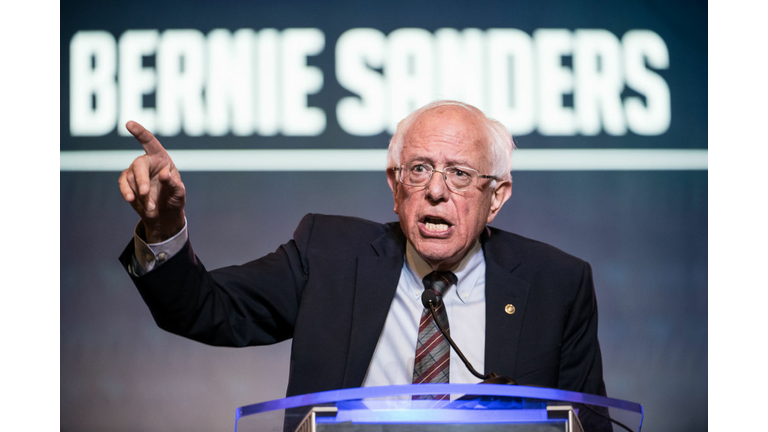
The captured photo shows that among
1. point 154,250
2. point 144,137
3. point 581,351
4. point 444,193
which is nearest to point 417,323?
point 444,193

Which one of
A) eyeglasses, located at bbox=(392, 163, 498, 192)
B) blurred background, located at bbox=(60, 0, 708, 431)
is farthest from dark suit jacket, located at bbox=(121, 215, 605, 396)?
blurred background, located at bbox=(60, 0, 708, 431)

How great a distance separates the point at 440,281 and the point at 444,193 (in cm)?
24

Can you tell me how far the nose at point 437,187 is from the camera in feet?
5.90

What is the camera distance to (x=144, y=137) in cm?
130

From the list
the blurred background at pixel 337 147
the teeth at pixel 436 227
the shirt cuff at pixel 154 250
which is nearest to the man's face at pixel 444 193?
the teeth at pixel 436 227

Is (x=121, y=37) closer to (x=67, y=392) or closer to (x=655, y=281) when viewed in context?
(x=67, y=392)

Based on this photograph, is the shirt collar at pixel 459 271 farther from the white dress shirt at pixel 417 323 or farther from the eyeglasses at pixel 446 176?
the eyeglasses at pixel 446 176

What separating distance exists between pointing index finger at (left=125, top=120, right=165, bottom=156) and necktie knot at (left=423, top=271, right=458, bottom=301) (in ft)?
2.66

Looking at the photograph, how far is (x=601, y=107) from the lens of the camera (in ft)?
10.7

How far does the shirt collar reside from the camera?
190cm

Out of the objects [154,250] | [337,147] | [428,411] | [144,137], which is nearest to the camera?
[428,411]

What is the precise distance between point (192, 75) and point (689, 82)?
7.42 feet

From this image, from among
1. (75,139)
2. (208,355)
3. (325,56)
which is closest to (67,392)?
(208,355)

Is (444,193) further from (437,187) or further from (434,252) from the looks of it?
(434,252)
